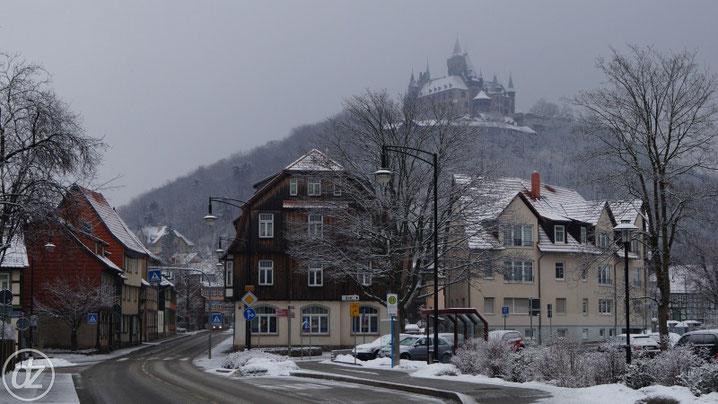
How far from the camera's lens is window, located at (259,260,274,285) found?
194 ft

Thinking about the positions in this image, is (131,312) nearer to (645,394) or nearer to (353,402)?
A: (353,402)

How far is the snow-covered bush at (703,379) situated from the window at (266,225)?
4389 centimetres

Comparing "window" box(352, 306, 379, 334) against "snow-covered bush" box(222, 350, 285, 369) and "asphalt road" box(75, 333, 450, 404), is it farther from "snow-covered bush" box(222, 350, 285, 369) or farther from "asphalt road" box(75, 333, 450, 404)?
"asphalt road" box(75, 333, 450, 404)

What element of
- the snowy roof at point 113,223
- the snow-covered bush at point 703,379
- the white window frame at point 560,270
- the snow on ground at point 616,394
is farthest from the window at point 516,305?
the snow-covered bush at point 703,379

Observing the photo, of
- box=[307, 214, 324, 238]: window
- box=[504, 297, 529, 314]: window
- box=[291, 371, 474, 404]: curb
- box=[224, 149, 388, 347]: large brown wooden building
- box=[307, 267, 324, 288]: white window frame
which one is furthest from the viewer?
box=[504, 297, 529, 314]: window

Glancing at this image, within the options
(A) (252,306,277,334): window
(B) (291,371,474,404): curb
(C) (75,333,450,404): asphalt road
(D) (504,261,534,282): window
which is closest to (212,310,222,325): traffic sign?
(C) (75,333,450,404): asphalt road

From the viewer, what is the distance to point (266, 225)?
59.1 m

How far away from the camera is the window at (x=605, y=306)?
69.9m

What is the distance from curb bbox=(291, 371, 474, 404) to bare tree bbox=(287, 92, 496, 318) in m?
10.8

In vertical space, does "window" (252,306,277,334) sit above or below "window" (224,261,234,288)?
below

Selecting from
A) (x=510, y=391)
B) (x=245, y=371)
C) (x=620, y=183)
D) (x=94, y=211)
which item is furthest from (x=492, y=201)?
(x=94, y=211)

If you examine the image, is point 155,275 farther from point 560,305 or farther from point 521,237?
point 560,305

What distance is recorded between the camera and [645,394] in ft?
55.7

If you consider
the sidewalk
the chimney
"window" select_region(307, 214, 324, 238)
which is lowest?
the sidewalk
